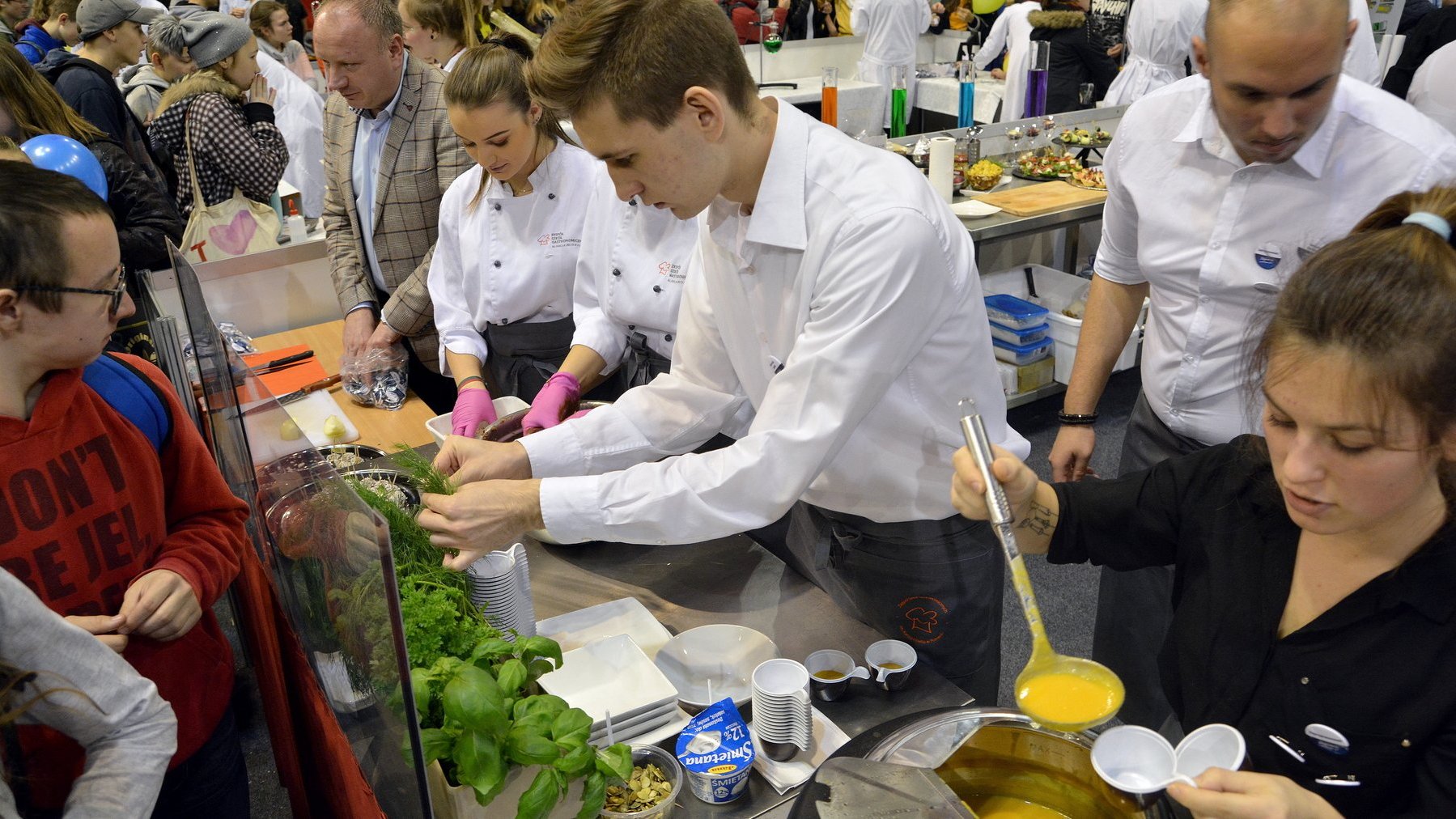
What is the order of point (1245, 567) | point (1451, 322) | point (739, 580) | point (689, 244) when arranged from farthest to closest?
point (689, 244) → point (739, 580) → point (1245, 567) → point (1451, 322)

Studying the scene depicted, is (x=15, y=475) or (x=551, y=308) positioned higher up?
(x=15, y=475)

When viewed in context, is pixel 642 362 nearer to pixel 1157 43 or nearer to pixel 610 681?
pixel 610 681

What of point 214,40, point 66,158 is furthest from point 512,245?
point 214,40

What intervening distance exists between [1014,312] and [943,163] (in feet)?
2.18

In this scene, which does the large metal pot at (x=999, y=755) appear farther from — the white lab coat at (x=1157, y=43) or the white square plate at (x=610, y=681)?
the white lab coat at (x=1157, y=43)

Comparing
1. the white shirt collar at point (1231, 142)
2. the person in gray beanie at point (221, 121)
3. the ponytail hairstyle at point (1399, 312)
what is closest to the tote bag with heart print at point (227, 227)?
the person in gray beanie at point (221, 121)

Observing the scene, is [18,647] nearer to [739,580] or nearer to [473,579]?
[473,579]

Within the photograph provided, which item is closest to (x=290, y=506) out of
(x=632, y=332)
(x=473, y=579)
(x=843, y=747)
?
(x=473, y=579)

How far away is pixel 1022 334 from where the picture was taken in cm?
416

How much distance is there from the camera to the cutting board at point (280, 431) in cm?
155

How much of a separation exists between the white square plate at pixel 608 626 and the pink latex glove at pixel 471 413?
76cm

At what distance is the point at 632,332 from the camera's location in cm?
251

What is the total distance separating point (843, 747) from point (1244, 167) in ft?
4.31

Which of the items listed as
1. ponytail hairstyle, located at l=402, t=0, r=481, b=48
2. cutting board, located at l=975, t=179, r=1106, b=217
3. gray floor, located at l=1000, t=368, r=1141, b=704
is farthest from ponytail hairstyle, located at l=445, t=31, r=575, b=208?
cutting board, located at l=975, t=179, r=1106, b=217
